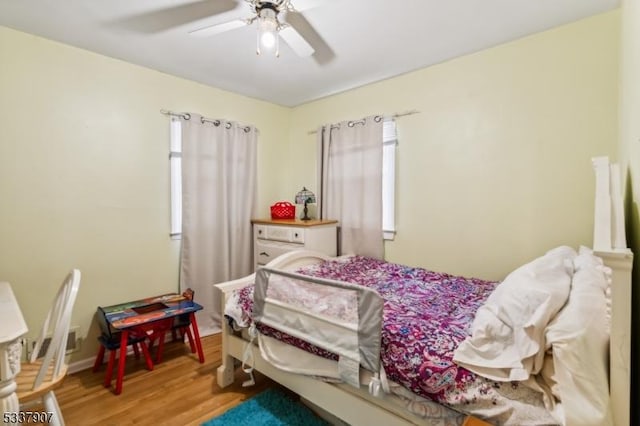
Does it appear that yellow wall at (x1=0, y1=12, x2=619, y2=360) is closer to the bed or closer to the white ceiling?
the white ceiling

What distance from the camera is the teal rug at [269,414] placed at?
1.75 metres

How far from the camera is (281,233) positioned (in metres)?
3.08

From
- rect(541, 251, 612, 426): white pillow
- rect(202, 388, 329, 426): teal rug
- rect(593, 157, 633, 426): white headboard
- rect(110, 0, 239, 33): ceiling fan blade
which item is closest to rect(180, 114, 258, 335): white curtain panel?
rect(110, 0, 239, 33): ceiling fan blade

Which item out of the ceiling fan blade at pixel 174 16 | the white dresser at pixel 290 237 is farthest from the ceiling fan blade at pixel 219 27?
the white dresser at pixel 290 237

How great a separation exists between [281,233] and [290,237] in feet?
0.43

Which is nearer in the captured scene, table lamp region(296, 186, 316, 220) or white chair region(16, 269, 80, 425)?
white chair region(16, 269, 80, 425)

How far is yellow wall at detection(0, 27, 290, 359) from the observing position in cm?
213

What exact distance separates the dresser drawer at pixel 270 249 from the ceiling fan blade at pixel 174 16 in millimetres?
1914

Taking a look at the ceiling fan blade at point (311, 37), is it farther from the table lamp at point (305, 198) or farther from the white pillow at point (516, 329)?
the white pillow at point (516, 329)

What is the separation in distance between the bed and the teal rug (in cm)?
21

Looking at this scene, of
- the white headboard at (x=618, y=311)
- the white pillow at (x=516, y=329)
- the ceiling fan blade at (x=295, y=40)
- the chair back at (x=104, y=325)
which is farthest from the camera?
the chair back at (x=104, y=325)

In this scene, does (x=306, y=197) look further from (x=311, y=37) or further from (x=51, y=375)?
(x=51, y=375)

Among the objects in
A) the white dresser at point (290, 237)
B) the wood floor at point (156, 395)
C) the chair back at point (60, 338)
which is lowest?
the wood floor at point (156, 395)

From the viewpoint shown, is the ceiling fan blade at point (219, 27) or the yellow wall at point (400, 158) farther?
the yellow wall at point (400, 158)
